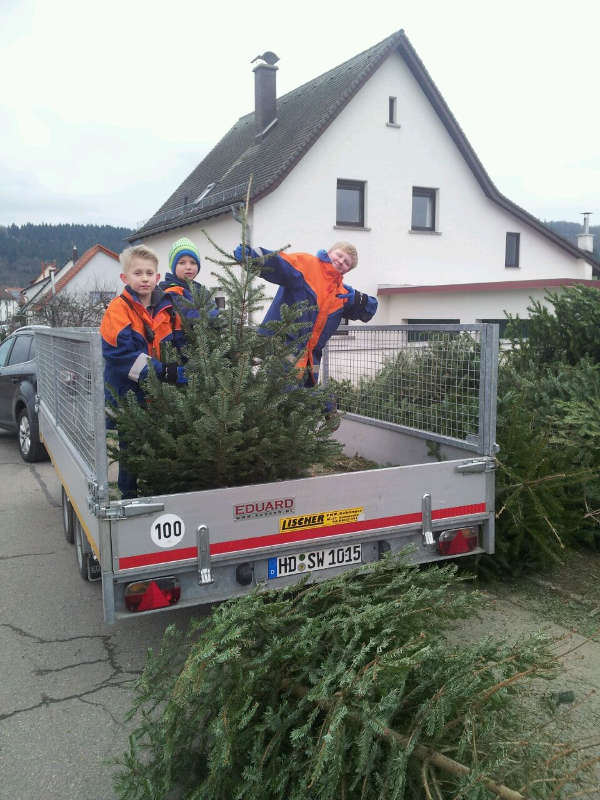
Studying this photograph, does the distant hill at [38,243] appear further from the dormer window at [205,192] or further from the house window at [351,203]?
the house window at [351,203]

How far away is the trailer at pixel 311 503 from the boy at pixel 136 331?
21 centimetres

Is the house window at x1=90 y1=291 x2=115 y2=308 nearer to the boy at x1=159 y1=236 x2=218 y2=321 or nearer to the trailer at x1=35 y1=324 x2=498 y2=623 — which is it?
the boy at x1=159 y1=236 x2=218 y2=321

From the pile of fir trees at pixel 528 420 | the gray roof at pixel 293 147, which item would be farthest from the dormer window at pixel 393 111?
the pile of fir trees at pixel 528 420

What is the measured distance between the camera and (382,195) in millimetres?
20594

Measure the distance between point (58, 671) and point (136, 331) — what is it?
6.05 feet

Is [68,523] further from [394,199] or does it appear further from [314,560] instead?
[394,199]

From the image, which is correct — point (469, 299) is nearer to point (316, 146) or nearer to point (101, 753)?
point (316, 146)

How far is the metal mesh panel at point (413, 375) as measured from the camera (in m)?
4.30

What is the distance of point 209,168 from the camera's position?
25.3 metres

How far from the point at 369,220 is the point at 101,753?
61.6 ft

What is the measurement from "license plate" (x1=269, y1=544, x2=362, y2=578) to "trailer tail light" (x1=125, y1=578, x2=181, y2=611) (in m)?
0.50

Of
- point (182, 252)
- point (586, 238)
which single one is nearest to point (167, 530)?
point (182, 252)

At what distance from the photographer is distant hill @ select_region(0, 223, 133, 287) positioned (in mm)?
97812

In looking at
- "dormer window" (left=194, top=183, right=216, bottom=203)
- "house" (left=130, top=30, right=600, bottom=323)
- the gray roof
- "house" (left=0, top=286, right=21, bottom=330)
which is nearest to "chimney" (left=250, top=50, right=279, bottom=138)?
"house" (left=130, top=30, right=600, bottom=323)
